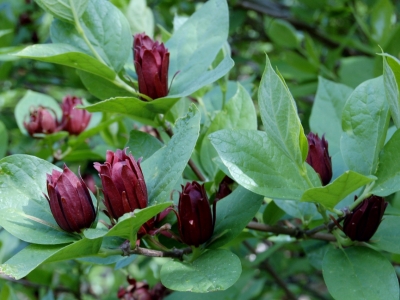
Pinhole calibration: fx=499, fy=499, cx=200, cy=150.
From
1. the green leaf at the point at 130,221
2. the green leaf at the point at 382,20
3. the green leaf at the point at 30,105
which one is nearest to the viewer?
the green leaf at the point at 130,221

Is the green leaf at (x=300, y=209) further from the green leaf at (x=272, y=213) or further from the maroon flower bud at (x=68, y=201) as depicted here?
the maroon flower bud at (x=68, y=201)

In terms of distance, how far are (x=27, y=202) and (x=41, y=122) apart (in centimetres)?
62

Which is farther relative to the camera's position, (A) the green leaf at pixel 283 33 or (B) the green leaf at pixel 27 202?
(A) the green leaf at pixel 283 33

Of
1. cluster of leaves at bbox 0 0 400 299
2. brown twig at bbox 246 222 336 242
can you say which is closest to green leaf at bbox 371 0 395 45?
cluster of leaves at bbox 0 0 400 299

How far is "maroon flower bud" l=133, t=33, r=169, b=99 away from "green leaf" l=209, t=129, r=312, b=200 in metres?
0.18

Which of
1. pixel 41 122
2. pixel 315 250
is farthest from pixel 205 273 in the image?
pixel 41 122

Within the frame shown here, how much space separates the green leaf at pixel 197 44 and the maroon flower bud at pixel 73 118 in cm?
46

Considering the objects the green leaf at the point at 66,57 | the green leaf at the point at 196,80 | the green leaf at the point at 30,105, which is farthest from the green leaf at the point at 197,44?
the green leaf at the point at 30,105

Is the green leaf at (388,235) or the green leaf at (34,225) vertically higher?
the green leaf at (34,225)

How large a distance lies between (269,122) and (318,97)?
1.14 feet

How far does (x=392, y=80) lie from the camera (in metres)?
0.60

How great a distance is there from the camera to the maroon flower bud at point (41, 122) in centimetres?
125

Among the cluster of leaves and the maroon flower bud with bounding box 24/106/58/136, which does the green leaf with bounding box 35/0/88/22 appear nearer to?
the cluster of leaves

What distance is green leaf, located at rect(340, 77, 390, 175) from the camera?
681 millimetres
